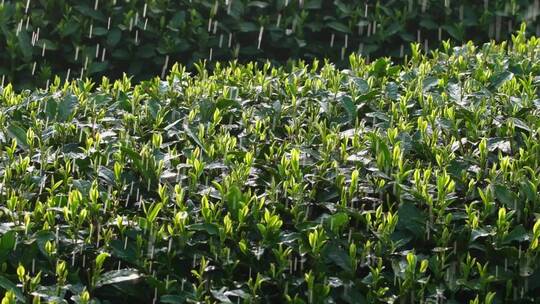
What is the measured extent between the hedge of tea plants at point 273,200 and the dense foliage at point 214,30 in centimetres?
218

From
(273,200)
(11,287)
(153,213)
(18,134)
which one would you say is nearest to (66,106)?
(18,134)

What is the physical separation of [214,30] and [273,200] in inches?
139

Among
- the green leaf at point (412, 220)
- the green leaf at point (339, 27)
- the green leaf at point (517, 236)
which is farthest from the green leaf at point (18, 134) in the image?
the green leaf at point (339, 27)

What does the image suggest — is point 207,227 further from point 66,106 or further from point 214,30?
point 214,30

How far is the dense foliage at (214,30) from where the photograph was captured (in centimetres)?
658

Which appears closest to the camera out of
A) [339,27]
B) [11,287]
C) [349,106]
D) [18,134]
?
[11,287]

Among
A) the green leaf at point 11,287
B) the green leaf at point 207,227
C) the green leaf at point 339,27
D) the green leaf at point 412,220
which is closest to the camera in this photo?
the green leaf at point 11,287

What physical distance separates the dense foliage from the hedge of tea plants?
218 cm

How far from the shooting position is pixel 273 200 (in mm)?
3438

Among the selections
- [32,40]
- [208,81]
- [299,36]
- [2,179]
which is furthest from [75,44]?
[2,179]

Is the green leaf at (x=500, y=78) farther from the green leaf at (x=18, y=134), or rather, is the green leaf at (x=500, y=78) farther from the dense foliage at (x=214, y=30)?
the green leaf at (x=18, y=134)

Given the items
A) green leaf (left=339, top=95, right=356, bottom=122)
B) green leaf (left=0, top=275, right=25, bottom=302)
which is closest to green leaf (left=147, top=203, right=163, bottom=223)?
green leaf (left=0, top=275, right=25, bottom=302)

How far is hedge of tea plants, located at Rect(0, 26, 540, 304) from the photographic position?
3.17 m

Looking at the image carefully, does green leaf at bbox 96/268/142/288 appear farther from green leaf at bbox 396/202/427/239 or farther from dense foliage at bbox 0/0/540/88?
dense foliage at bbox 0/0/540/88
